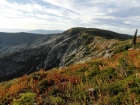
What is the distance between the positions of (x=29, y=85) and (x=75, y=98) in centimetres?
611

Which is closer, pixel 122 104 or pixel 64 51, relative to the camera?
pixel 122 104

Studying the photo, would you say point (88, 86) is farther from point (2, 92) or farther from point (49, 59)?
point (49, 59)

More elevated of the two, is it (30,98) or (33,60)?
(30,98)

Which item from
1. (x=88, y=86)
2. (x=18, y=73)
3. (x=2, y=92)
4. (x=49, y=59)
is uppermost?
(x=88, y=86)

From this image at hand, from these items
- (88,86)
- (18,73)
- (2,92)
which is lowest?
(18,73)

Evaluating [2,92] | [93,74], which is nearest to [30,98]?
[2,92]

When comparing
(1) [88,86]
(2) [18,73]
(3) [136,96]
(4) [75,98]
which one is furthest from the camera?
(2) [18,73]

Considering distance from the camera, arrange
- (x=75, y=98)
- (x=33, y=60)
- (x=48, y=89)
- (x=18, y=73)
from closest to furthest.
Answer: (x=75, y=98) → (x=48, y=89) → (x=18, y=73) → (x=33, y=60)

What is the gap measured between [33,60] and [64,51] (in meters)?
29.6

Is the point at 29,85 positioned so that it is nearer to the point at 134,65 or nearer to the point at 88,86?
the point at 88,86

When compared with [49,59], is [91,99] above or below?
above

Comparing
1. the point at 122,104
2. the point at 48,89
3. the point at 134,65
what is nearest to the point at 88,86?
the point at 48,89

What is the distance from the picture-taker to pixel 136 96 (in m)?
11.4

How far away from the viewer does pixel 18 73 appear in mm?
147375
